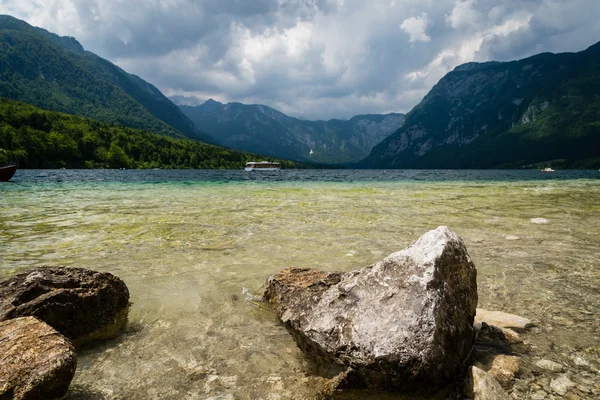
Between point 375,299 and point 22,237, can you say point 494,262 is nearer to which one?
point 375,299

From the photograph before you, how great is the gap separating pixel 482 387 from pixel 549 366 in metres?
1.30

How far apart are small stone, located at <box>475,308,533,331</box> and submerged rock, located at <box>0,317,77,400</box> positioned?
5403mm

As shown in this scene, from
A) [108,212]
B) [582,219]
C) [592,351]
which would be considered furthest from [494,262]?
[108,212]

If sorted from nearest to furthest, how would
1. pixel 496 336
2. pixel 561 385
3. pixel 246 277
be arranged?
pixel 561 385 < pixel 496 336 < pixel 246 277

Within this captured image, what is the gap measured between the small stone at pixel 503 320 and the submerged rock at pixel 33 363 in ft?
17.7

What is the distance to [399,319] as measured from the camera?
3.61 metres

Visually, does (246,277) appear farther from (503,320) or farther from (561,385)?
(561,385)

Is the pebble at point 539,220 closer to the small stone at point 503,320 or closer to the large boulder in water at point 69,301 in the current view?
the small stone at point 503,320

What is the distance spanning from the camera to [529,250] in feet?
30.4

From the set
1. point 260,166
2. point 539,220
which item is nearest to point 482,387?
point 539,220

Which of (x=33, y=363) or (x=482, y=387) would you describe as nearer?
(x=33, y=363)

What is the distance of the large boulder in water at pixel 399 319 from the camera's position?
3.45 metres

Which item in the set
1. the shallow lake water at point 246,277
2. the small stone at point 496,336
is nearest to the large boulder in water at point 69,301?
the shallow lake water at point 246,277

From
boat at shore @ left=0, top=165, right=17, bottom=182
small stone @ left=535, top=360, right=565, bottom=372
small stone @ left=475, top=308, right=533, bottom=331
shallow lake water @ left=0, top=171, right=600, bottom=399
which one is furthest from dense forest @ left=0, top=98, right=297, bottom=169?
small stone @ left=535, top=360, right=565, bottom=372
